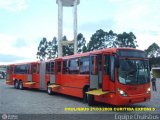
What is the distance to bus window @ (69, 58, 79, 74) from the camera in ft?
63.3

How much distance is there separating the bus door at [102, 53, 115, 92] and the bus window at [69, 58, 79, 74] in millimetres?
3864

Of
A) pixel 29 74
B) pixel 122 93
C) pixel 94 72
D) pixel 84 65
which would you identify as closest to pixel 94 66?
pixel 94 72

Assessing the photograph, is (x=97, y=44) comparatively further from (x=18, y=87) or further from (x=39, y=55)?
(x=18, y=87)

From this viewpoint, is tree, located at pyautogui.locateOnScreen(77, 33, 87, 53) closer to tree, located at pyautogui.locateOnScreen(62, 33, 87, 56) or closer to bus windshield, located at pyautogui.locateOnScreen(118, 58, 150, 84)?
tree, located at pyautogui.locateOnScreen(62, 33, 87, 56)

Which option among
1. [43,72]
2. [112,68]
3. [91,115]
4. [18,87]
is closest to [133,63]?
[112,68]

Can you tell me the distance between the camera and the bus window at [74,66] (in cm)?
1930

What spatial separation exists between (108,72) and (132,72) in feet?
3.74

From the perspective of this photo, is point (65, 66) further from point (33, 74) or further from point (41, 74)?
point (33, 74)

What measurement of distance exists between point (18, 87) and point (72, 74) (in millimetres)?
14422

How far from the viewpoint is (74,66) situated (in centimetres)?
1980

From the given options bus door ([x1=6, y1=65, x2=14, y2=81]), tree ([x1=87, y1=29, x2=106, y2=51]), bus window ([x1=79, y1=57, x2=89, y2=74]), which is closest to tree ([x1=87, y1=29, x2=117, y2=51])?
tree ([x1=87, y1=29, x2=106, y2=51])

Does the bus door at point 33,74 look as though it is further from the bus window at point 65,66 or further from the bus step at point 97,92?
the bus step at point 97,92

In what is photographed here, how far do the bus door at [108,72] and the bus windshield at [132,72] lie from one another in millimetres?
410

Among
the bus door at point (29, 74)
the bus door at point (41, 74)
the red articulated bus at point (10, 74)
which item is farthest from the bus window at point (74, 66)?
the red articulated bus at point (10, 74)
